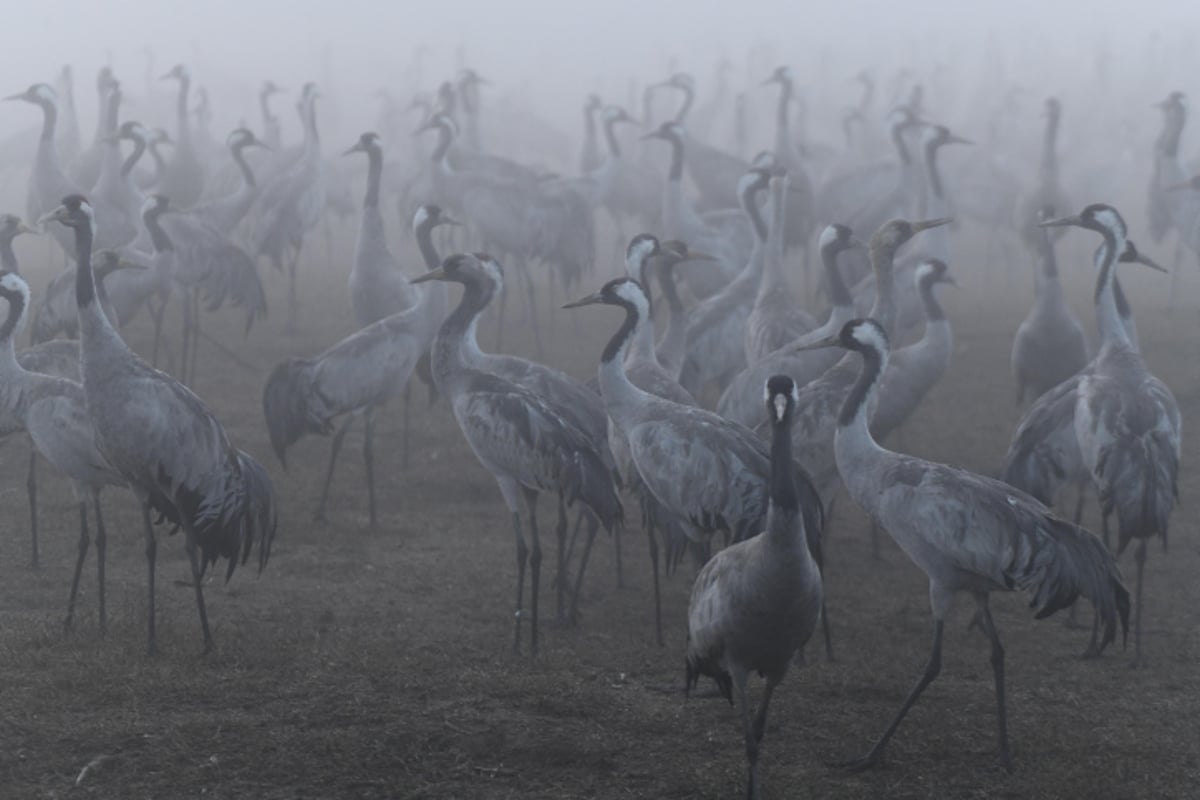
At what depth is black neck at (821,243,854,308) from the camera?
9.07 metres

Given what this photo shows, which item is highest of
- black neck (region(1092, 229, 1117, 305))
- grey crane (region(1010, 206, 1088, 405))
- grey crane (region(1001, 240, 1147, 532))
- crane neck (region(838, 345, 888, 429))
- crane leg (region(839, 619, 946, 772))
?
black neck (region(1092, 229, 1117, 305))

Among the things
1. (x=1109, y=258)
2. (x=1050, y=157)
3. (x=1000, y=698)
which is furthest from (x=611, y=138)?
(x=1000, y=698)

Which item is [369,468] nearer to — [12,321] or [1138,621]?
[12,321]

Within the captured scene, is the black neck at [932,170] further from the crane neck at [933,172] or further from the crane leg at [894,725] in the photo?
the crane leg at [894,725]

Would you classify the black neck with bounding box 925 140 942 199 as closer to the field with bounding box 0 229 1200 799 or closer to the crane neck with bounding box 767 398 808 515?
the field with bounding box 0 229 1200 799

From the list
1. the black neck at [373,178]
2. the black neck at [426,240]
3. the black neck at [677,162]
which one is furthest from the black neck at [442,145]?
the black neck at [426,240]

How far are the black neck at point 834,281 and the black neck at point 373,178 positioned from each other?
367 centimetres

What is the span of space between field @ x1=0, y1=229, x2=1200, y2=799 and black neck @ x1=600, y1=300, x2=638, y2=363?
1.30 m

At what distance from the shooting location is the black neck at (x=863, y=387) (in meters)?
6.15

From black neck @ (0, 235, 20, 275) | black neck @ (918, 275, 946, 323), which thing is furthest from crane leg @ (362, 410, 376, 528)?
black neck @ (918, 275, 946, 323)

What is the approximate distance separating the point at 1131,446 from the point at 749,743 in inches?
114

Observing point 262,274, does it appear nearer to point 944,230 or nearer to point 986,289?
point 986,289

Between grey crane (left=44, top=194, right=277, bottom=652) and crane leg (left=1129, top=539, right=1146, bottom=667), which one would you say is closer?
grey crane (left=44, top=194, right=277, bottom=652)

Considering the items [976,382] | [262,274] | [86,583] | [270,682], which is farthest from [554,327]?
[270,682]
